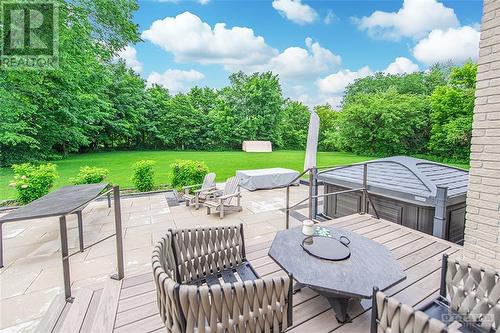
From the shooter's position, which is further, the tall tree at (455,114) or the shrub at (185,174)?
the tall tree at (455,114)

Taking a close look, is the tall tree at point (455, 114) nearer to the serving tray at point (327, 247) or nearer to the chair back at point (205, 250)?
the serving tray at point (327, 247)

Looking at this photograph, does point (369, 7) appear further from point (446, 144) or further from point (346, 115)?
point (446, 144)

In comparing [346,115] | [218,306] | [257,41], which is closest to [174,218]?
[218,306]

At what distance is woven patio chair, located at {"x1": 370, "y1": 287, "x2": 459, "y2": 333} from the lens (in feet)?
2.84

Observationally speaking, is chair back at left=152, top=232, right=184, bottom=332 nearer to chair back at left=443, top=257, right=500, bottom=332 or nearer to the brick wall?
chair back at left=443, top=257, right=500, bottom=332

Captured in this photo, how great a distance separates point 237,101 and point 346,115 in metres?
12.2

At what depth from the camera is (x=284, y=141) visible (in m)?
30.1

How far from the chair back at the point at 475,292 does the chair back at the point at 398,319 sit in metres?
0.80

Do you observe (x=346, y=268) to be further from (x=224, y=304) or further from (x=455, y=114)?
(x=455, y=114)

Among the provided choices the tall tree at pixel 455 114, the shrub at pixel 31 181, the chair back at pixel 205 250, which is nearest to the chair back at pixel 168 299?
the chair back at pixel 205 250

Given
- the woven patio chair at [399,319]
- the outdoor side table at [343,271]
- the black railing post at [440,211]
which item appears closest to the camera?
the woven patio chair at [399,319]

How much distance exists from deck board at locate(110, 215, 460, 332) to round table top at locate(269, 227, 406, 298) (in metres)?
0.36

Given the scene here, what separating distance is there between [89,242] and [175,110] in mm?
22191
